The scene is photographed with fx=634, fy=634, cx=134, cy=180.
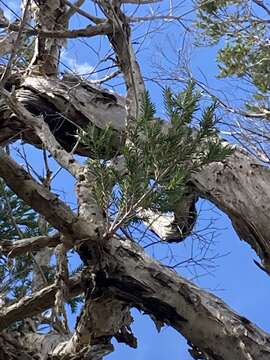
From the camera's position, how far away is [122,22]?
9.29 ft

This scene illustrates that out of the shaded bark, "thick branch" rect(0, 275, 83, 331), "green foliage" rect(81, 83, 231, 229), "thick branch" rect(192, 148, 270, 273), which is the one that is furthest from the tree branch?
"thick branch" rect(192, 148, 270, 273)

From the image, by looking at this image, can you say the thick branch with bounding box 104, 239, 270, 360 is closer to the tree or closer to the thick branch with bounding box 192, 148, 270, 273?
the tree

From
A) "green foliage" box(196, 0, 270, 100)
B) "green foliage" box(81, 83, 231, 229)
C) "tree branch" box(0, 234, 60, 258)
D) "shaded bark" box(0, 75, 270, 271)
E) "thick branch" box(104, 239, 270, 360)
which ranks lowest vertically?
"thick branch" box(104, 239, 270, 360)

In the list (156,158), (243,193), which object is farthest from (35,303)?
(243,193)

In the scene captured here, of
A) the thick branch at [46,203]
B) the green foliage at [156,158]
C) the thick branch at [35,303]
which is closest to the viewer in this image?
the green foliage at [156,158]

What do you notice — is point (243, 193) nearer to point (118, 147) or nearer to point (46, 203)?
point (118, 147)

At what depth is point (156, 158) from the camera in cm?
171

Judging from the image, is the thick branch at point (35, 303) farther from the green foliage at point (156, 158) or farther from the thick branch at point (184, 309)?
the green foliage at point (156, 158)

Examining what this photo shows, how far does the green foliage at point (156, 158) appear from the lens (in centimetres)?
171

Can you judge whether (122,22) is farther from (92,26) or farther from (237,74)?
(237,74)

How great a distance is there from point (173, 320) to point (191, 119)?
2.06 feet

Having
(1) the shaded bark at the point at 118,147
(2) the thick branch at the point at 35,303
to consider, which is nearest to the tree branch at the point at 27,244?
(2) the thick branch at the point at 35,303

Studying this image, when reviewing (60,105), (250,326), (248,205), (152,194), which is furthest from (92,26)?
(250,326)

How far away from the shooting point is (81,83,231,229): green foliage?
5.62 feet
